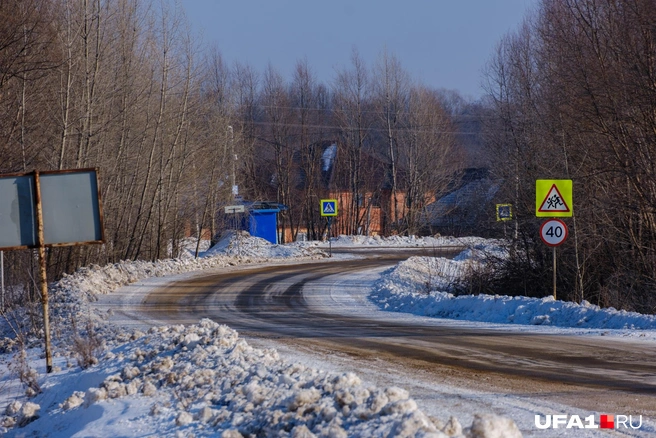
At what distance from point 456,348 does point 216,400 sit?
5.01 m

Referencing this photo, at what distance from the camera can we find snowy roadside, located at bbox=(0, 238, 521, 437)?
535cm

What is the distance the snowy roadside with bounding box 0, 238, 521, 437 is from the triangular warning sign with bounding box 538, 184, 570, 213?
8943 mm

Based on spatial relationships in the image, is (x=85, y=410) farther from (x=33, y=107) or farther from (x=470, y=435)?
(x=33, y=107)

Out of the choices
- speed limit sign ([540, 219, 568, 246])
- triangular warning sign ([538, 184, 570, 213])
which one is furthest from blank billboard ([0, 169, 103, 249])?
triangular warning sign ([538, 184, 570, 213])

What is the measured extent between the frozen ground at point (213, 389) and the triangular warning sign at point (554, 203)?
211 centimetres

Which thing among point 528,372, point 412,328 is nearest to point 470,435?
point 528,372

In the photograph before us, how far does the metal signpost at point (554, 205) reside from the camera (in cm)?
1583

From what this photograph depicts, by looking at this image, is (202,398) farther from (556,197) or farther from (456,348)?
(556,197)

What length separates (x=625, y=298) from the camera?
17812 mm

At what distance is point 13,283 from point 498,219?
14.9 m

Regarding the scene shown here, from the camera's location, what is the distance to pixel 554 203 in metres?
16.0

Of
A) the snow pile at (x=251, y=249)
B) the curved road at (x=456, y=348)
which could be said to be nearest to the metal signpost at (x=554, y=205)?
the curved road at (x=456, y=348)

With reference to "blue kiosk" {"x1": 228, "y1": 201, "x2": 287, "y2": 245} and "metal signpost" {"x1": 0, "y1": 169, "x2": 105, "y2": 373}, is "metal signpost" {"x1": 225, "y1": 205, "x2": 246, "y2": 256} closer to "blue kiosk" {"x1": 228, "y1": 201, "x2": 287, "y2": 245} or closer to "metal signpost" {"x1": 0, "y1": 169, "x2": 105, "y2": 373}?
"blue kiosk" {"x1": 228, "y1": 201, "x2": 287, "y2": 245}

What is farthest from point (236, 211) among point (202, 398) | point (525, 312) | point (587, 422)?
point (587, 422)
